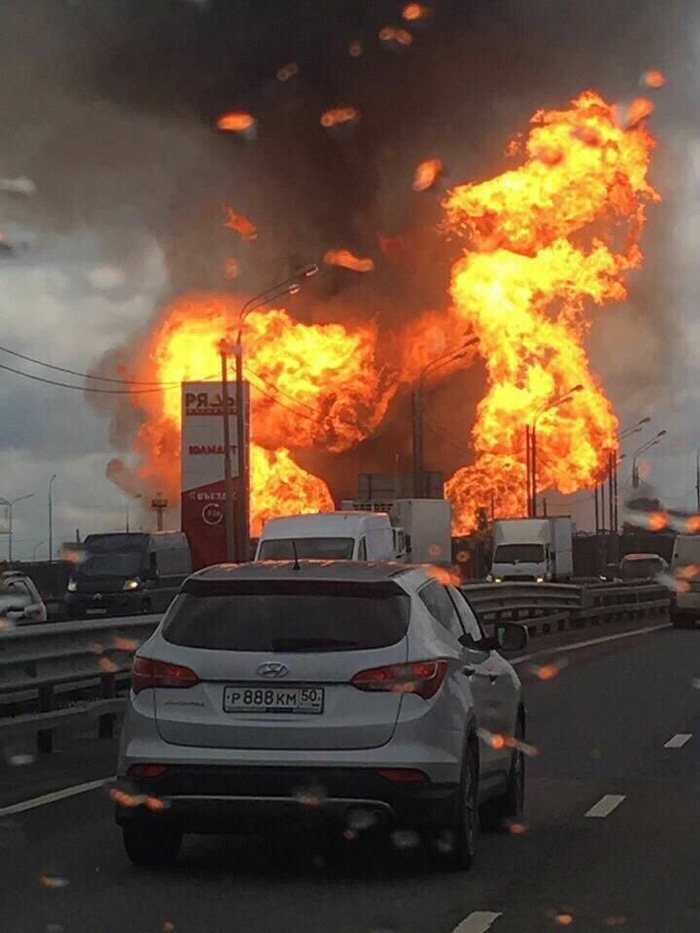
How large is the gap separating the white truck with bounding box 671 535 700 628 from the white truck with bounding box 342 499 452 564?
7.46m

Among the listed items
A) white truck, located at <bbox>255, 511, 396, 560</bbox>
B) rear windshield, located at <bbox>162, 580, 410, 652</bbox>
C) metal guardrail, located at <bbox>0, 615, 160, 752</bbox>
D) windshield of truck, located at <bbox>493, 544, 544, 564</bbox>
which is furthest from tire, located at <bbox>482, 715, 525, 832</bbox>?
windshield of truck, located at <bbox>493, 544, 544, 564</bbox>

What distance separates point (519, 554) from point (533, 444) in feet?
22.2

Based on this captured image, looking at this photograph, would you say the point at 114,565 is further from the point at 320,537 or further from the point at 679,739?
the point at 679,739

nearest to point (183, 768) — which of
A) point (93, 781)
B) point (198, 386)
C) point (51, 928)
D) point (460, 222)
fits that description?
point (51, 928)

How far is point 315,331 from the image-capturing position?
2408 inches

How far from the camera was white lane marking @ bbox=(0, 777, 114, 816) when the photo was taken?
11.1m

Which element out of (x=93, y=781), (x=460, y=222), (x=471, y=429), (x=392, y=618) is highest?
(x=460, y=222)

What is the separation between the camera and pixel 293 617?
27.9ft

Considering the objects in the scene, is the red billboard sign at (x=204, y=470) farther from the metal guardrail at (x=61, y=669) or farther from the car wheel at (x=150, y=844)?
the car wheel at (x=150, y=844)

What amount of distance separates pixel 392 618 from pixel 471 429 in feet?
201

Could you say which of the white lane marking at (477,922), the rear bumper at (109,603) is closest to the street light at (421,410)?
the rear bumper at (109,603)

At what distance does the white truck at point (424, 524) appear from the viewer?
150 feet

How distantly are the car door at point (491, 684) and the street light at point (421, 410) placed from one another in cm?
4255

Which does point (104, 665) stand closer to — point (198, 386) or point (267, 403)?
point (198, 386)
